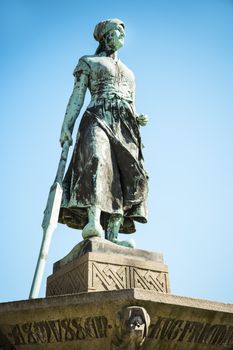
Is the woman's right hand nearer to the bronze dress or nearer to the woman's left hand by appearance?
the bronze dress

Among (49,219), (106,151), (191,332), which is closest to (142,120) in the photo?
(106,151)

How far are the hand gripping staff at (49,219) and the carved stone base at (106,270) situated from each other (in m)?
0.37

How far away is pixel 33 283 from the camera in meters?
5.21

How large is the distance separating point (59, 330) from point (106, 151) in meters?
2.49

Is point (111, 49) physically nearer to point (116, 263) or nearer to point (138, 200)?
point (138, 200)

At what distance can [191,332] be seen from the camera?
4926mm

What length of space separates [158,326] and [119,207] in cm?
194

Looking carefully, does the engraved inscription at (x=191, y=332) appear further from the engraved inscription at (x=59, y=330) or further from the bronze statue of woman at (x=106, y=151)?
the bronze statue of woman at (x=106, y=151)

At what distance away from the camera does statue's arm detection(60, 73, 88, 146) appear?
690 centimetres

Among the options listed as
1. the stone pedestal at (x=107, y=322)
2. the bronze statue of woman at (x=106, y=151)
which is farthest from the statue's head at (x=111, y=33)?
the stone pedestal at (x=107, y=322)

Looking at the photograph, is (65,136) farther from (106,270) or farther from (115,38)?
(106,270)

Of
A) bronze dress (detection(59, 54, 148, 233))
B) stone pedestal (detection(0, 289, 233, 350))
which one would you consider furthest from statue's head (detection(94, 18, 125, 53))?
stone pedestal (detection(0, 289, 233, 350))

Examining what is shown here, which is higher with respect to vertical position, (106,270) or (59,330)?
(106,270)

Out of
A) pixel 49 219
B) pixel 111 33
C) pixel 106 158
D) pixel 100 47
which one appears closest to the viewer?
pixel 49 219
